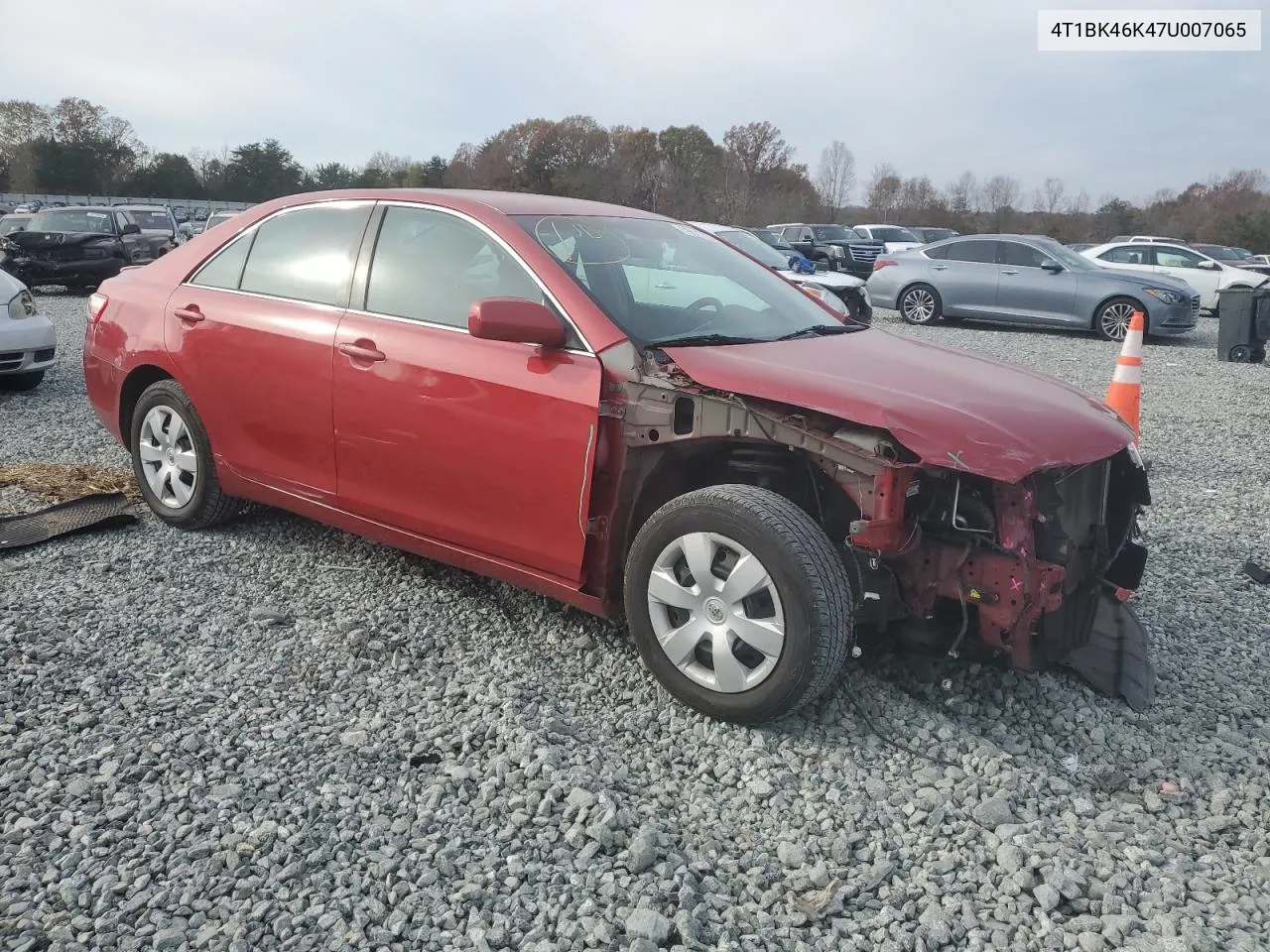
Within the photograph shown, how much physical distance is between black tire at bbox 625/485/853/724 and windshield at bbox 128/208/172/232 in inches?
816

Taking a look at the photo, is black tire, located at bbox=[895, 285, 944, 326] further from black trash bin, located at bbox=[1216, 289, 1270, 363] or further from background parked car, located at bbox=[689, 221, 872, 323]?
black trash bin, located at bbox=[1216, 289, 1270, 363]

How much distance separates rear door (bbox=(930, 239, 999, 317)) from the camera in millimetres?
15961

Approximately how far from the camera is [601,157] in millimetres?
65188

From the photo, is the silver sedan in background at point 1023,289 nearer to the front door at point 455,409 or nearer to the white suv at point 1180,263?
the white suv at point 1180,263

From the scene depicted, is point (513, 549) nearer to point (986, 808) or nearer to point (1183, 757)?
point (986, 808)

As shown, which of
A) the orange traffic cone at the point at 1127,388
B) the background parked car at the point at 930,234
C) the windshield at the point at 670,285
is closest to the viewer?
the windshield at the point at 670,285

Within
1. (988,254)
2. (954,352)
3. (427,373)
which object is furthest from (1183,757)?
(988,254)

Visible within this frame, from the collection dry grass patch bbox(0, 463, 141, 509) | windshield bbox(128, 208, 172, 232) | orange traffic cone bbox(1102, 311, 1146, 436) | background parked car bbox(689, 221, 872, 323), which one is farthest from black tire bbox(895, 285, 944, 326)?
windshield bbox(128, 208, 172, 232)

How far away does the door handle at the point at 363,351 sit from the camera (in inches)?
155

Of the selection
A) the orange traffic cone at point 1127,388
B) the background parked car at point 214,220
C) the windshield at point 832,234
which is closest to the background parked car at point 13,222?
the background parked car at point 214,220

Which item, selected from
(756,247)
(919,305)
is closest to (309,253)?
(756,247)

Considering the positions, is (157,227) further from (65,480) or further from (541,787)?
(541,787)

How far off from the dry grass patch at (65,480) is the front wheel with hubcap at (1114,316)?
1346cm

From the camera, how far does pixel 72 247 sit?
58.9ft
